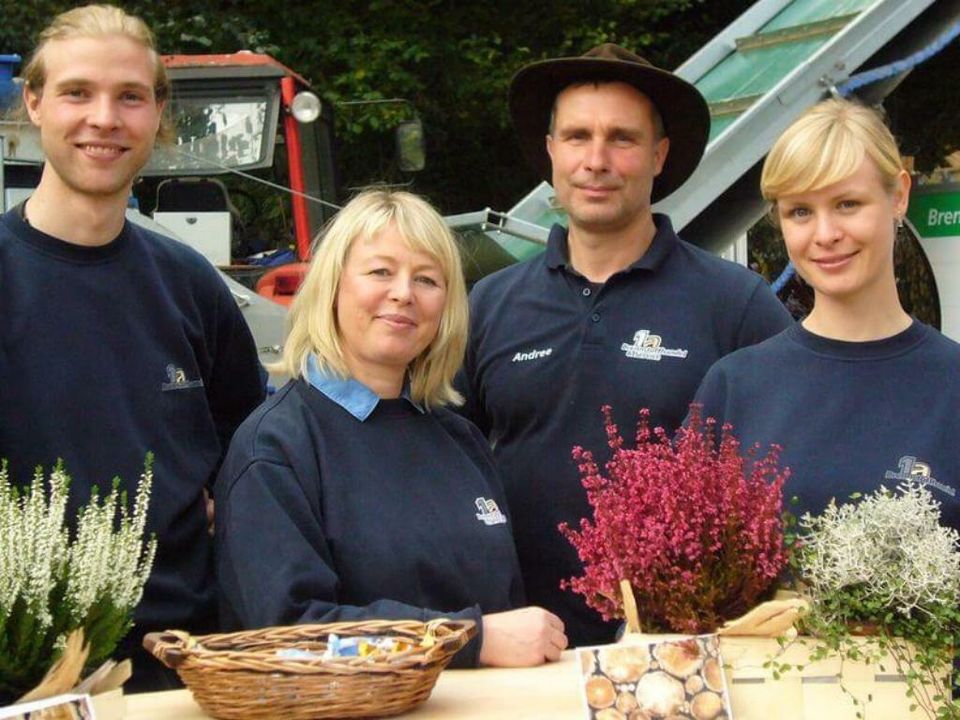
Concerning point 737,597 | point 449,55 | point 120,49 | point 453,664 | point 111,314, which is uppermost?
point 449,55

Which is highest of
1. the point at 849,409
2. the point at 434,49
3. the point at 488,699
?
the point at 434,49

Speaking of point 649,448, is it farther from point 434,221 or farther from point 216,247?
point 216,247

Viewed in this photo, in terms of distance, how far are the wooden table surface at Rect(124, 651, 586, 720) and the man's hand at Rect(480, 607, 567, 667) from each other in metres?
0.02

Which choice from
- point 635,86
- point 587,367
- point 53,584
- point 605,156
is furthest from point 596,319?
point 53,584

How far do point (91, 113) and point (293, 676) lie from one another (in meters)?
1.26

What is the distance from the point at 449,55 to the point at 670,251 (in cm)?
1013

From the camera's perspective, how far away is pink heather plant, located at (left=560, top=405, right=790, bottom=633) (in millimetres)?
2129

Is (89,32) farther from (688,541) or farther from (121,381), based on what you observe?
(688,541)

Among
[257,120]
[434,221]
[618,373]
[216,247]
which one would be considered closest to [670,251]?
[618,373]

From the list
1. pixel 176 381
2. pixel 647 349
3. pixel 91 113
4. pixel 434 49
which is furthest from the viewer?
pixel 434 49

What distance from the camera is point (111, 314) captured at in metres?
2.81

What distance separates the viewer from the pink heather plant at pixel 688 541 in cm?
213

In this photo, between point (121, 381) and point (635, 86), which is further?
point (635, 86)

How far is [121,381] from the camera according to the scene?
9.16 feet
